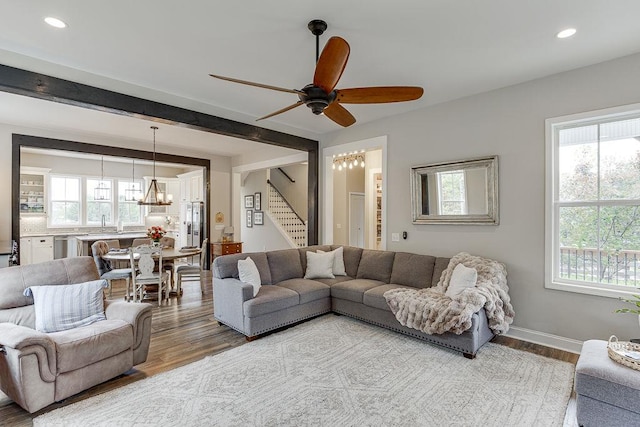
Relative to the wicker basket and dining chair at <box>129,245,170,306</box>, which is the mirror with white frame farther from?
dining chair at <box>129,245,170,306</box>

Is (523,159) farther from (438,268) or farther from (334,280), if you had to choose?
(334,280)

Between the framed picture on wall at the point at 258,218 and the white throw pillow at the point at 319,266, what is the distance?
4174 mm

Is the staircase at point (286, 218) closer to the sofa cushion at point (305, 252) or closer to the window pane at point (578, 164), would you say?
the sofa cushion at point (305, 252)

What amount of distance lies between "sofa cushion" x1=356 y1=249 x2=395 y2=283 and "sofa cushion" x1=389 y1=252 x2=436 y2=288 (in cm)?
10

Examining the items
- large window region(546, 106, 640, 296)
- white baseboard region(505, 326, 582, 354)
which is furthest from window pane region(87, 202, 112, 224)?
large window region(546, 106, 640, 296)

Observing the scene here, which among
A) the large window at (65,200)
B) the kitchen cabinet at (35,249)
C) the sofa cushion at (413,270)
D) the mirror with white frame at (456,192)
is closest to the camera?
the mirror with white frame at (456,192)

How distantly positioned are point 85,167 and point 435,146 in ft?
29.6

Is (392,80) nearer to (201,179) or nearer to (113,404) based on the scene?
(113,404)

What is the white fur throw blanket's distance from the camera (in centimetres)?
312

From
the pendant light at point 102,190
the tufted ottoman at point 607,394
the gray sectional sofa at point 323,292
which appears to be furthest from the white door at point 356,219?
the pendant light at point 102,190

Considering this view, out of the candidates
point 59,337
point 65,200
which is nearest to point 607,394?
point 59,337

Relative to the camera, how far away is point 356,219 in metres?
8.29

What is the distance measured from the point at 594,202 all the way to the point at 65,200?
10802 millimetres

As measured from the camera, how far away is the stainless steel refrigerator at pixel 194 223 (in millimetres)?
8352
